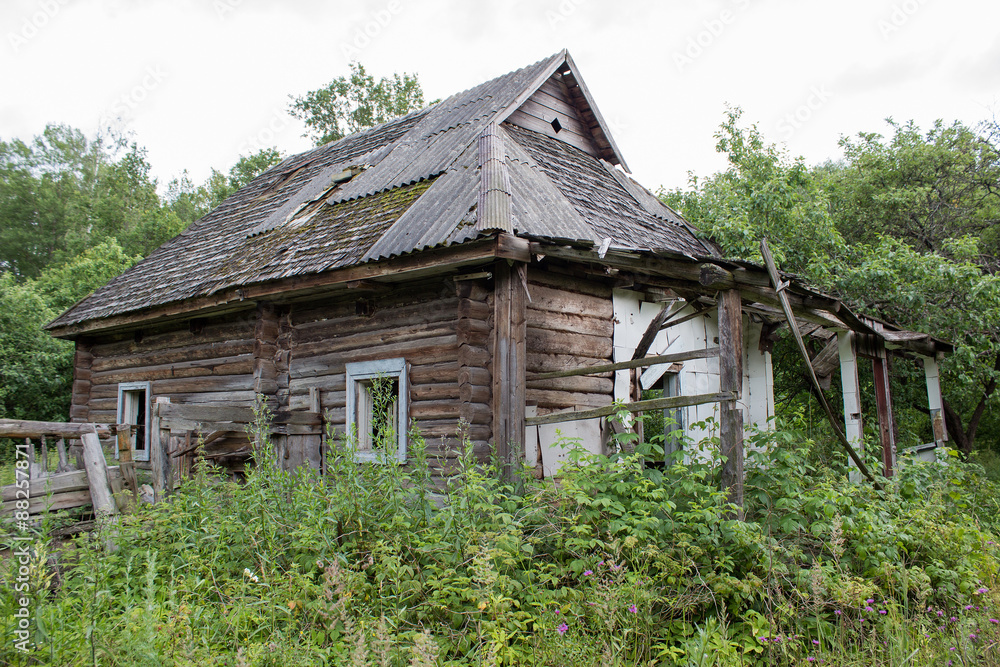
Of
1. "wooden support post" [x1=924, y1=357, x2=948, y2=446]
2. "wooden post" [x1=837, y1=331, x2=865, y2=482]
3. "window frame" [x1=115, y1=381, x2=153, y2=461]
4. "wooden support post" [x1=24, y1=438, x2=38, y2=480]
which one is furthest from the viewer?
"window frame" [x1=115, y1=381, x2=153, y2=461]

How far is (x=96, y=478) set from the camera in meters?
5.08

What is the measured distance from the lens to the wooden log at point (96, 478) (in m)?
5.04

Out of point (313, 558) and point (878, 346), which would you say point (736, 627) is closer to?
point (313, 558)

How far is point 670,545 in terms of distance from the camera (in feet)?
14.2

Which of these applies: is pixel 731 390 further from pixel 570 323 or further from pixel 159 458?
pixel 159 458

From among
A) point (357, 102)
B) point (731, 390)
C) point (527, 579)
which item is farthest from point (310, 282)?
point (357, 102)

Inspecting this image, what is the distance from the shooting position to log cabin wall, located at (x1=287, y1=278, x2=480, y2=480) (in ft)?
20.6

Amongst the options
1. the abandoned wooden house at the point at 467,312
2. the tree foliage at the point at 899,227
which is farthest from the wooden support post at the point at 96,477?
the tree foliage at the point at 899,227

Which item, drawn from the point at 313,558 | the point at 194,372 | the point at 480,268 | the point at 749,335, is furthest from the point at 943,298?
the point at 194,372

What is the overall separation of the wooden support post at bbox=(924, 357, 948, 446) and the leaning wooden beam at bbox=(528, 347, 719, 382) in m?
5.97

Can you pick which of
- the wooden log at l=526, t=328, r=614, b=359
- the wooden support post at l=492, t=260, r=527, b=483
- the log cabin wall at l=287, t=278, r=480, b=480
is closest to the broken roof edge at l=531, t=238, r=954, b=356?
the wooden support post at l=492, t=260, r=527, b=483

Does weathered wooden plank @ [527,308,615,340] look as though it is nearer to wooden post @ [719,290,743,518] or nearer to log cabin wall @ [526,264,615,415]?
log cabin wall @ [526,264,615,415]

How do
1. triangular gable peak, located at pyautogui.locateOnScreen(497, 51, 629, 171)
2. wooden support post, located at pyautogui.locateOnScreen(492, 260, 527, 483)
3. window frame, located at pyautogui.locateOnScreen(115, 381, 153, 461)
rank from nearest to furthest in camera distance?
wooden support post, located at pyautogui.locateOnScreen(492, 260, 527, 483), triangular gable peak, located at pyautogui.locateOnScreen(497, 51, 629, 171), window frame, located at pyautogui.locateOnScreen(115, 381, 153, 461)

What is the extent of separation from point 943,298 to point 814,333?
6.52 feet
